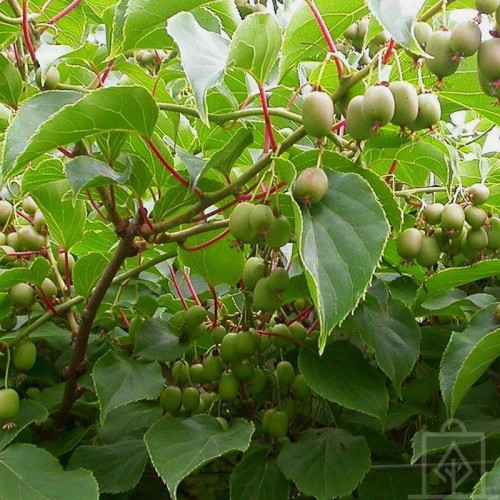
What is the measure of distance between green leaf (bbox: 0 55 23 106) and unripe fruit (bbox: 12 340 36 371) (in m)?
0.32

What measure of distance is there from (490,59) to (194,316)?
49 centimetres

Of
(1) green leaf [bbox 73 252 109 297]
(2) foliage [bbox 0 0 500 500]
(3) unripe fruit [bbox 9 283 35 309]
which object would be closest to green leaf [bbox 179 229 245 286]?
(2) foliage [bbox 0 0 500 500]

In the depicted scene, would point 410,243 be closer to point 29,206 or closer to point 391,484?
point 391,484

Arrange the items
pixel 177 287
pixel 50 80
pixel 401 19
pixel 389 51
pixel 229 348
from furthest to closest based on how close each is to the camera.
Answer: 1. pixel 177 287
2. pixel 229 348
3. pixel 50 80
4. pixel 389 51
5. pixel 401 19

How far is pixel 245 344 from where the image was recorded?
860 millimetres

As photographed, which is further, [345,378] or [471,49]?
[345,378]

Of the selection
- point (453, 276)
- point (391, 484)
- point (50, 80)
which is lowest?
point (391, 484)

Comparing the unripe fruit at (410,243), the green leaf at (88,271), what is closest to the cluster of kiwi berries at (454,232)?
the unripe fruit at (410,243)

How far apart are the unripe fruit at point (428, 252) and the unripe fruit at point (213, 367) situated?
0.28m

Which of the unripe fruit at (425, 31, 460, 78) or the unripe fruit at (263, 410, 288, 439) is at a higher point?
the unripe fruit at (425, 31, 460, 78)

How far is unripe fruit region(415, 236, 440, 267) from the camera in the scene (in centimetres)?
86

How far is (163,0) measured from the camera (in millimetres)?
688

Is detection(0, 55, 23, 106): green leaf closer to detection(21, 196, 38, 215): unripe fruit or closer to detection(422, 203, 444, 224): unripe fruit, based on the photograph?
detection(21, 196, 38, 215): unripe fruit

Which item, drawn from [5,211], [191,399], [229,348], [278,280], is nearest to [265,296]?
[278,280]
